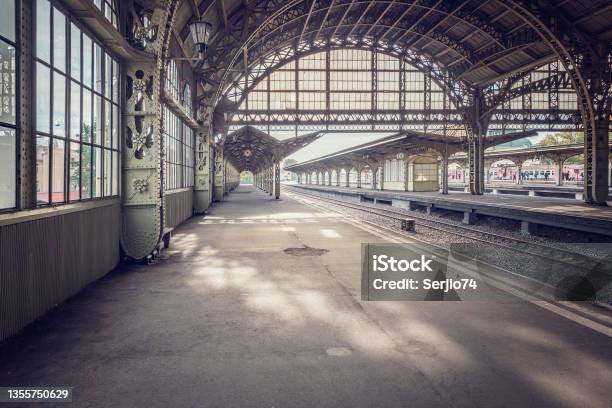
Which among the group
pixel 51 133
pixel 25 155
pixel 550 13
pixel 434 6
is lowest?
pixel 25 155

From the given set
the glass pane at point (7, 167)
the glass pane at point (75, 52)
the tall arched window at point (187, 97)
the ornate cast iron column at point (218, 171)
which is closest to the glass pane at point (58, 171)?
the glass pane at point (7, 167)

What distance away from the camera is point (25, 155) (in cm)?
505

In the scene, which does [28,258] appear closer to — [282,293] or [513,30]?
[282,293]

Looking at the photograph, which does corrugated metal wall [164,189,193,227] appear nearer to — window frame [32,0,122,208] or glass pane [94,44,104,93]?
window frame [32,0,122,208]

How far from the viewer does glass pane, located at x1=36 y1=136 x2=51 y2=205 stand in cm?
544

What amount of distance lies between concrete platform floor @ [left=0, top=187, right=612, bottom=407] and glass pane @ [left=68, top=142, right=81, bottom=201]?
66.9 inches

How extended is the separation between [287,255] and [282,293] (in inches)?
135


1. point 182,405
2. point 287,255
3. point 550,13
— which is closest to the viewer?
point 182,405

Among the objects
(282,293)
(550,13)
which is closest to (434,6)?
(550,13)

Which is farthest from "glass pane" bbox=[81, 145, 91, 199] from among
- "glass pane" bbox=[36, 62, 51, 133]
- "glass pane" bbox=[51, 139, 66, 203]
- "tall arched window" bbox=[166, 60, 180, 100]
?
"tall arched window" bbox=[166, 60, 180, 100]

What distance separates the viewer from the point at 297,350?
437 centimetres

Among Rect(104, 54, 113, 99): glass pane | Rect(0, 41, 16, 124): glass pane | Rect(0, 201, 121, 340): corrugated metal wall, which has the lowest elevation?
Rect(0, 201, 121, 340): corrugated metal wall

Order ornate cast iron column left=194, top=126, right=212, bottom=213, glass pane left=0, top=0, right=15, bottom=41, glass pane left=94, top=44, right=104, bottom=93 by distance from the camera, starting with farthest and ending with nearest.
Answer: ornate cast iron column left=194, top=126, right=212, bottom=213 → glass pane left=94, top=44, right=104, bottom=93 → glass pane left=0, top=0, right=15, bottom=41

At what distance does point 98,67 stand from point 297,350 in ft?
21.9
